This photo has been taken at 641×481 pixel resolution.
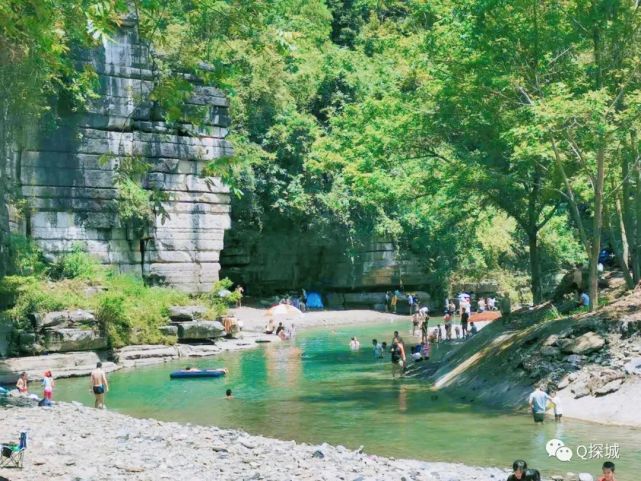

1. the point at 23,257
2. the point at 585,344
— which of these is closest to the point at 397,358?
the point at 585,344

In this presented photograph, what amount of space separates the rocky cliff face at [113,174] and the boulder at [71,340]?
4.89m

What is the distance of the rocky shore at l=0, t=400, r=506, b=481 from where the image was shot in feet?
41.6

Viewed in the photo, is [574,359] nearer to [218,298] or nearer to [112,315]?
[112,315]

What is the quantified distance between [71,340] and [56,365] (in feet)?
4.28

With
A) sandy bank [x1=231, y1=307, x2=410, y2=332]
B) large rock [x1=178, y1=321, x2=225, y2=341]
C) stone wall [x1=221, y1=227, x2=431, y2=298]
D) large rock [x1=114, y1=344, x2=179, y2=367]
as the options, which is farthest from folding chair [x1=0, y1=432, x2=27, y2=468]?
stone wall [x1=221, y1=227, x2=431, y2=298]

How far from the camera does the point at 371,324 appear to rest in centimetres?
4569

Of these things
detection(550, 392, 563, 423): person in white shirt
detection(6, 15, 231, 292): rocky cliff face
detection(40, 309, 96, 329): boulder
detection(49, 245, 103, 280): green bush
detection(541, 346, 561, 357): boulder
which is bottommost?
detection(550, 392, 563, 423): person in white shirt

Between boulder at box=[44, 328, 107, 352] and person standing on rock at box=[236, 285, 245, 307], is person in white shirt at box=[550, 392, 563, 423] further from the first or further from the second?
person standing on rock at box=[236, 285, 245, 307]

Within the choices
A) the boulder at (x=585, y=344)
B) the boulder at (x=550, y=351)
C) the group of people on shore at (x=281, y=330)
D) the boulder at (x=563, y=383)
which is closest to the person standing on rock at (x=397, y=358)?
the boulder at (x=550, y=351)

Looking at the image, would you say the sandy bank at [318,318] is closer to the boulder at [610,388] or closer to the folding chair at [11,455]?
the boulder at [610,388]

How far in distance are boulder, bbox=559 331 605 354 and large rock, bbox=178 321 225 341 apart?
18.2 m

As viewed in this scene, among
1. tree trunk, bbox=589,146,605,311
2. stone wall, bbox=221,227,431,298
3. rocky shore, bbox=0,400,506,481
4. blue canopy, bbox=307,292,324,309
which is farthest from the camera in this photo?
blue canopy, bbox=307,292,324,309

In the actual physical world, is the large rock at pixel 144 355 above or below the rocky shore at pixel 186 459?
above

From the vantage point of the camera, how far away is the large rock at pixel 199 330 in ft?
114
